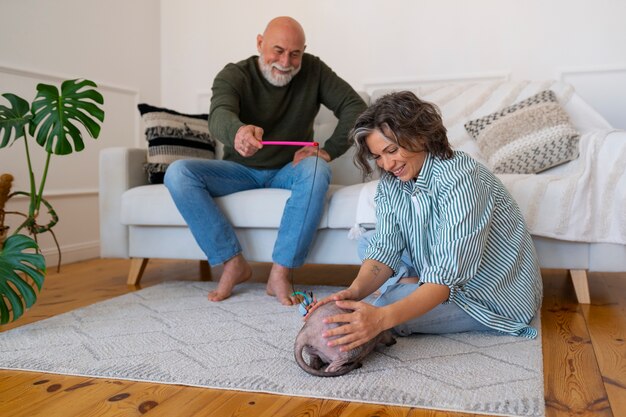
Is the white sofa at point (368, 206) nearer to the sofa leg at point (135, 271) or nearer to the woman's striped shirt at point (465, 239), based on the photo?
the sofa leg at point (135, 271)

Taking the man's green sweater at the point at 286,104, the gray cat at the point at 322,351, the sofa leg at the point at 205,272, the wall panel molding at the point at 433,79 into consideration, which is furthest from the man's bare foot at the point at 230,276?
the wall panel molding at the point at 433,79

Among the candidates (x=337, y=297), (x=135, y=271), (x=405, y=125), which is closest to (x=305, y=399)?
(x=337, y=297)

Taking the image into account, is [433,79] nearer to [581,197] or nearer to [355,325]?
[581,197]

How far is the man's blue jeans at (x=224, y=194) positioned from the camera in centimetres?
233

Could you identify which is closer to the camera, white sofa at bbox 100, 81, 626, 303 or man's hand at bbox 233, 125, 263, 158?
man's hand at bbox 233, 125, 263, 158

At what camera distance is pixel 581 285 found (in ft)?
7.61

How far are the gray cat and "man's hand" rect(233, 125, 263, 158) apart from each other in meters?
0.76

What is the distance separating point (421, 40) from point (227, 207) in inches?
73.2

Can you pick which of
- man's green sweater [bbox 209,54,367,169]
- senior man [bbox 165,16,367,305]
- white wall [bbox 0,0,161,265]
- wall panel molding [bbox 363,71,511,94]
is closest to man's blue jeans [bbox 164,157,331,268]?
senior man [bbox 165,16,367,305]

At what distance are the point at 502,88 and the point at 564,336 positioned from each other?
1470 mm

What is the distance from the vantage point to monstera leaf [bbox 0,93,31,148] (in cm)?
215

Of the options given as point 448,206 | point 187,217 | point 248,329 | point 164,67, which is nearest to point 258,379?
point 248,329

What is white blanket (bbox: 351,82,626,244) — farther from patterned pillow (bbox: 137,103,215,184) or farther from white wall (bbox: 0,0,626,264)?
white wall (bbox: 0,0,626,264)

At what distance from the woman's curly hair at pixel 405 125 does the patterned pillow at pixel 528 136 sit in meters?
1.06
